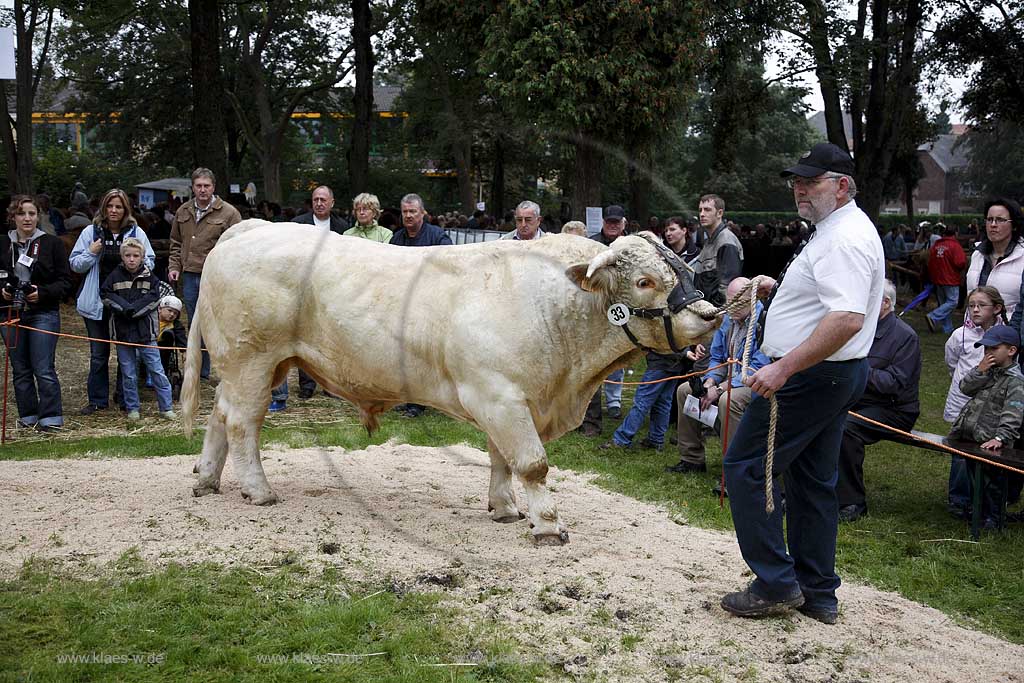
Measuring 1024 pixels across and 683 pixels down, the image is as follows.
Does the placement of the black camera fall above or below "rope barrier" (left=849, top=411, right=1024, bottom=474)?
above

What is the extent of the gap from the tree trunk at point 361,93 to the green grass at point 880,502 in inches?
484

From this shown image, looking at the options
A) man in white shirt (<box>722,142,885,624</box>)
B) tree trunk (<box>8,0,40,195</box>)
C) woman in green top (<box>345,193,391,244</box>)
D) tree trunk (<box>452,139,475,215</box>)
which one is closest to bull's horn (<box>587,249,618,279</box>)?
man in white shirt (<box>722,142,885,624</box>)

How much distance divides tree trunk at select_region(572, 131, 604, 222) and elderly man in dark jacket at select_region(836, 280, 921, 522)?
29.4 feet

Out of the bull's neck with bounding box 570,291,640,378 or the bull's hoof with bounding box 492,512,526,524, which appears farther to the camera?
the bull's hoof with bounding box 492,512,526,524

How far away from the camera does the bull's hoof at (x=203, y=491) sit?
6724 millimetres

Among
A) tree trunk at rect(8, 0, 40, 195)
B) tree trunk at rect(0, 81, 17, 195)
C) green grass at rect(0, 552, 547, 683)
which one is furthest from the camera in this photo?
tree trunk at rect(8, 0, 40, 195)

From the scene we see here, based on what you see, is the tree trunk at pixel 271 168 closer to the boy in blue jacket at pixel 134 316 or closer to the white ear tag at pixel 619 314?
the boy in blue jacket at pixel 134 316

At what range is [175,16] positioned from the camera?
32.0 metres

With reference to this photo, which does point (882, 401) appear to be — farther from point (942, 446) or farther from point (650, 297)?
point (650, 297)

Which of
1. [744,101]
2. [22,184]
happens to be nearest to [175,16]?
[22,184]

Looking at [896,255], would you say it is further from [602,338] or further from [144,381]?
[602,338]

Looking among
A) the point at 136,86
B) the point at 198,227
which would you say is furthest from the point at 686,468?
the point at 136,86

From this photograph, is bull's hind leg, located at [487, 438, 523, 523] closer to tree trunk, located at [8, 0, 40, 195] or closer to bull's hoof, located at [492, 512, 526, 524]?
bull's hoof, located at [492, 512, 526, 524]

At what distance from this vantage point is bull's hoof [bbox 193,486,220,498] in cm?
672
